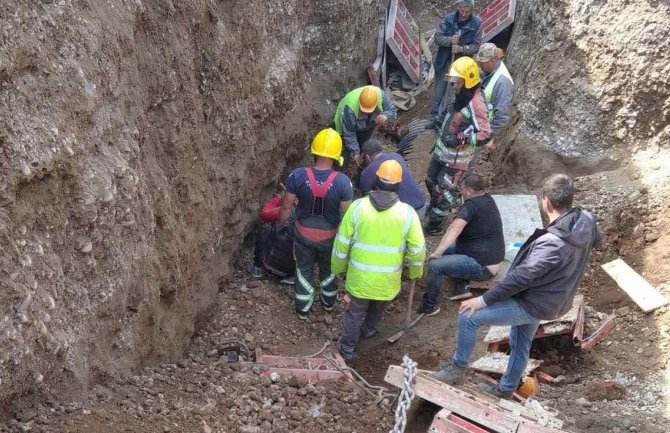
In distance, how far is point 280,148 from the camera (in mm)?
7289

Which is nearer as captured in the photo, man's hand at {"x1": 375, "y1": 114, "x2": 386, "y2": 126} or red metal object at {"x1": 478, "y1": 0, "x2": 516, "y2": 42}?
man's hand at {"x1": 375, "y1": 114, "x2": 386, "y2": 126}

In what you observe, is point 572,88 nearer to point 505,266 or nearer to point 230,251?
point 505,266

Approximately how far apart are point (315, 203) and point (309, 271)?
785 mm

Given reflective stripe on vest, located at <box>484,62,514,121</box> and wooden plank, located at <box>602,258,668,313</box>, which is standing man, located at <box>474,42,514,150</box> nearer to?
reflective stripe on vest, located at <box>484,62,514,121</box>

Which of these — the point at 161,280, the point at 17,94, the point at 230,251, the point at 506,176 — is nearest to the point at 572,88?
the point at 506,176

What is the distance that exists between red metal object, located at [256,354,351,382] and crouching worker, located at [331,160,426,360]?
2.22ft

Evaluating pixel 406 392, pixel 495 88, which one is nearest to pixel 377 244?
pixel 406 392

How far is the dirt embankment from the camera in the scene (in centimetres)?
343

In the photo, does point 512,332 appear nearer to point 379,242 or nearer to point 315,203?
point 379,242

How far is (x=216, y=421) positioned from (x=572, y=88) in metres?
6.42

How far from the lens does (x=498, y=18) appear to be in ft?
37.6

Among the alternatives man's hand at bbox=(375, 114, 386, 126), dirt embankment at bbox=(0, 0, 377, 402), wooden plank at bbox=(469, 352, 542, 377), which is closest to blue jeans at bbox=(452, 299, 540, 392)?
wooden plank at bbox=(469, 352, 542, 377)

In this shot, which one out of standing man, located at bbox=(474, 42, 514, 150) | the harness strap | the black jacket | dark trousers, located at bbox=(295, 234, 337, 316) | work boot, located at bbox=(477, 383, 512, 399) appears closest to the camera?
the black jacket

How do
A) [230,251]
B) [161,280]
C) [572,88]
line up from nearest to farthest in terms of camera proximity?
[161,280]
[230,251]
[572,88]
